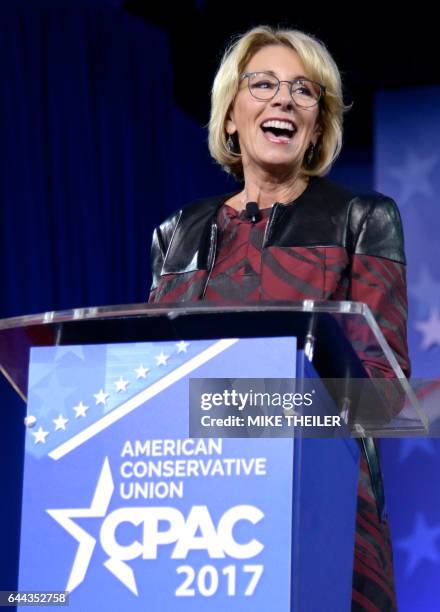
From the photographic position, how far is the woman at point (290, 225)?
146cm

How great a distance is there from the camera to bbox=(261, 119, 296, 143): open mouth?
5.70 feet

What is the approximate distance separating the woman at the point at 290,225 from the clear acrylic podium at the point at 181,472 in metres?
0.33

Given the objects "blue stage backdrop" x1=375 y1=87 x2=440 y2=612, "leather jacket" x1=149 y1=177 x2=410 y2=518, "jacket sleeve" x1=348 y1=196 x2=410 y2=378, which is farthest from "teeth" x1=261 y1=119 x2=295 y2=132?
"blue stage backdrop" x1=375 y1=87 x2=440 y2=612

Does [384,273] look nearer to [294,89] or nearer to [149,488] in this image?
[294,89]

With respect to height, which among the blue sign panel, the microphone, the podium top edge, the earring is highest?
the earring

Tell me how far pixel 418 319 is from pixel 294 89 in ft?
9.76

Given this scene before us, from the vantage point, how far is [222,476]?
98 centimetres

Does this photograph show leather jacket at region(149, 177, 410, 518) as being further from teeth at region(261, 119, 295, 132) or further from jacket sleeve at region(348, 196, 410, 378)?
teeth at region(261, 119, 295, 132)

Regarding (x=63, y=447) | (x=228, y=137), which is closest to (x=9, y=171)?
(x=228, y=137)

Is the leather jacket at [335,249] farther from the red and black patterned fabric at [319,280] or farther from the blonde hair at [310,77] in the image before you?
the blonde hair at [310,77]

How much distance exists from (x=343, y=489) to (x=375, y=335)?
17cm

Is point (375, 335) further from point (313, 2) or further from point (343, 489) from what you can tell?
point (313, 2)

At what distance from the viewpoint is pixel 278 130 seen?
5.75 feet

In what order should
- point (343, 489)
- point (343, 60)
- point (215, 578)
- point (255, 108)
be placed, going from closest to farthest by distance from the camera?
point (215, 578) → point (343, 489) → point (255, 108) → point (343, 60)
